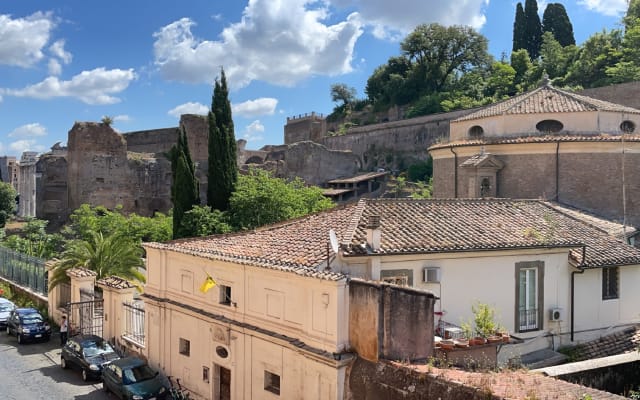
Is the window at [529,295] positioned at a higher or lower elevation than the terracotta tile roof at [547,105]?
lower

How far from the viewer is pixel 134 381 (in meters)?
15.3

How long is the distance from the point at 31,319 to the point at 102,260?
321cm

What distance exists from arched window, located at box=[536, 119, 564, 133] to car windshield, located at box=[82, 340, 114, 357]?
1834cm

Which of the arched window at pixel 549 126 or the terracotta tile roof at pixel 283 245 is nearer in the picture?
the terracotta tile roof at pixel 283 245

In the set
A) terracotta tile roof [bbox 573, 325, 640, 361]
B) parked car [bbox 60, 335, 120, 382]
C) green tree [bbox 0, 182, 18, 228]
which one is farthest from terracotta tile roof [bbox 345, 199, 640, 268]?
green tree [bbox 0, 182, 18, 228]

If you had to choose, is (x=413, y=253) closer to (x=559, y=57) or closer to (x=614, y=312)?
(x=614, y=312)

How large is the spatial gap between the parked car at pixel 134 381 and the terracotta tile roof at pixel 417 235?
330 cm

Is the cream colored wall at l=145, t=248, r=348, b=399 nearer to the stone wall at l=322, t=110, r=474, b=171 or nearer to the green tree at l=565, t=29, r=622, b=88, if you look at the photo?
the stone wall at l=322, t=110, r=474, b=171

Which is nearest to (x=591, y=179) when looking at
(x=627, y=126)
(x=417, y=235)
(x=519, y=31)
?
(x=627, y=126)

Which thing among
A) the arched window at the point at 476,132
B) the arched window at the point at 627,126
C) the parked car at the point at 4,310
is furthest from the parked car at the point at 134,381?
the arched window at the point at 627,126

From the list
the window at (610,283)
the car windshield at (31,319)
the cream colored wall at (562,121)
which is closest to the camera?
the window at (610,283)

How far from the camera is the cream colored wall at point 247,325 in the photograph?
35.4ft

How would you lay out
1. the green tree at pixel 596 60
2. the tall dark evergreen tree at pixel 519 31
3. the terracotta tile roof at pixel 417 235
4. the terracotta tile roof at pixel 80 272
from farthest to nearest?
the tall dark evergreen tree at pixel 519 31 → the green tree at pixel 596 60 → the terracotta tile roof at pixel 80 272 → the terracotta tile roof at pixel 417 235

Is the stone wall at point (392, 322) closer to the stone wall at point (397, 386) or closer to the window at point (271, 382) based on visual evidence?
the stone wall at point (397, 386)
